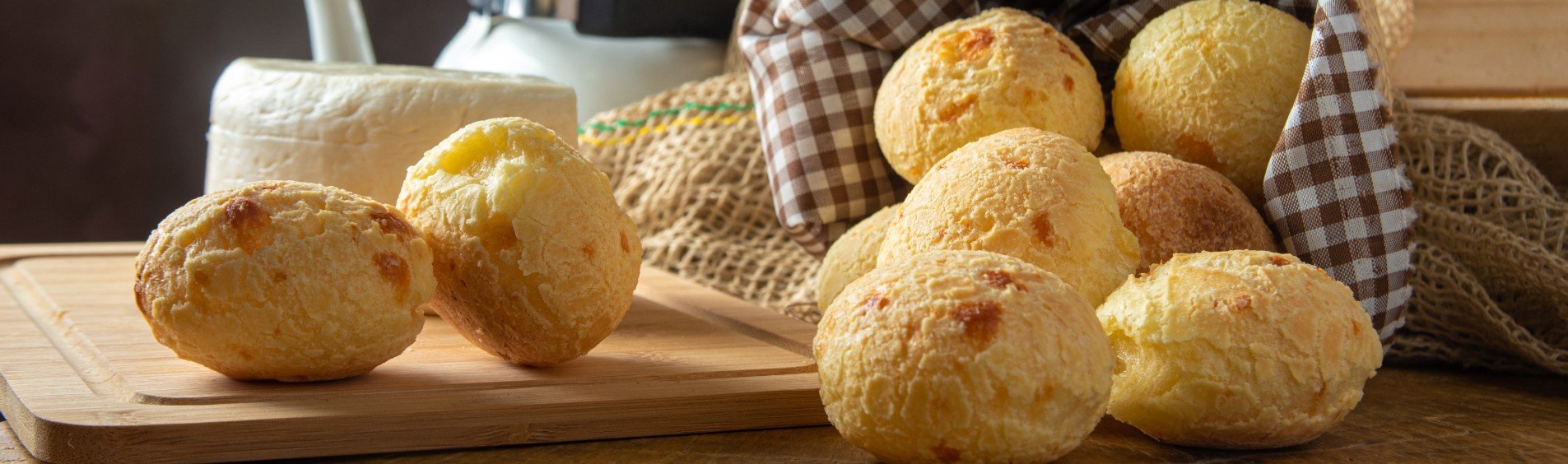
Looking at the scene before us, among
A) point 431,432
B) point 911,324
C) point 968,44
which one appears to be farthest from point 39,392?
point 968,44

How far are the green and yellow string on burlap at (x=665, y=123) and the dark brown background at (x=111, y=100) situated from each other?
58cm

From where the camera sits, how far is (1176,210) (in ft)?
2.05

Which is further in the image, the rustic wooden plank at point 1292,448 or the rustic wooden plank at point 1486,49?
the rustic wooden plank at point 1486,49

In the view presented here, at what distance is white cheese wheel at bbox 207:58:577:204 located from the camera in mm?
814

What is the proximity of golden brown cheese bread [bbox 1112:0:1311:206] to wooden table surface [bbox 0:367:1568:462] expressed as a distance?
143mm

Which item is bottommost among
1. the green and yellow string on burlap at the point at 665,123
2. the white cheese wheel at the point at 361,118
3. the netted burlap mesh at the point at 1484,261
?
the green and yellow string on burlap at the point at 665,123

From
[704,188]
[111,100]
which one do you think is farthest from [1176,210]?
[111,100]

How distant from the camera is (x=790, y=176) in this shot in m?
0.83

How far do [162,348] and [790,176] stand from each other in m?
0.38

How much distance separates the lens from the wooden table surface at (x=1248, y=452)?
1.81 feet

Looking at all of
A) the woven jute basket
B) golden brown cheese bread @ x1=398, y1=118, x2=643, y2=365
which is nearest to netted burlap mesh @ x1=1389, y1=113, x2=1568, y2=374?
the woven jute basket

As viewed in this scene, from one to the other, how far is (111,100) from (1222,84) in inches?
49.8

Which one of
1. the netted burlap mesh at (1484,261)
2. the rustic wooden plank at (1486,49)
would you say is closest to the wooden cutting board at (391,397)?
the netted burlap mesh at (1484,261)

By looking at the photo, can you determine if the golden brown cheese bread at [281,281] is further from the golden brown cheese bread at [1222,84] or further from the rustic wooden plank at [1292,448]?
the golden brown cheese bread at [1222,84]
